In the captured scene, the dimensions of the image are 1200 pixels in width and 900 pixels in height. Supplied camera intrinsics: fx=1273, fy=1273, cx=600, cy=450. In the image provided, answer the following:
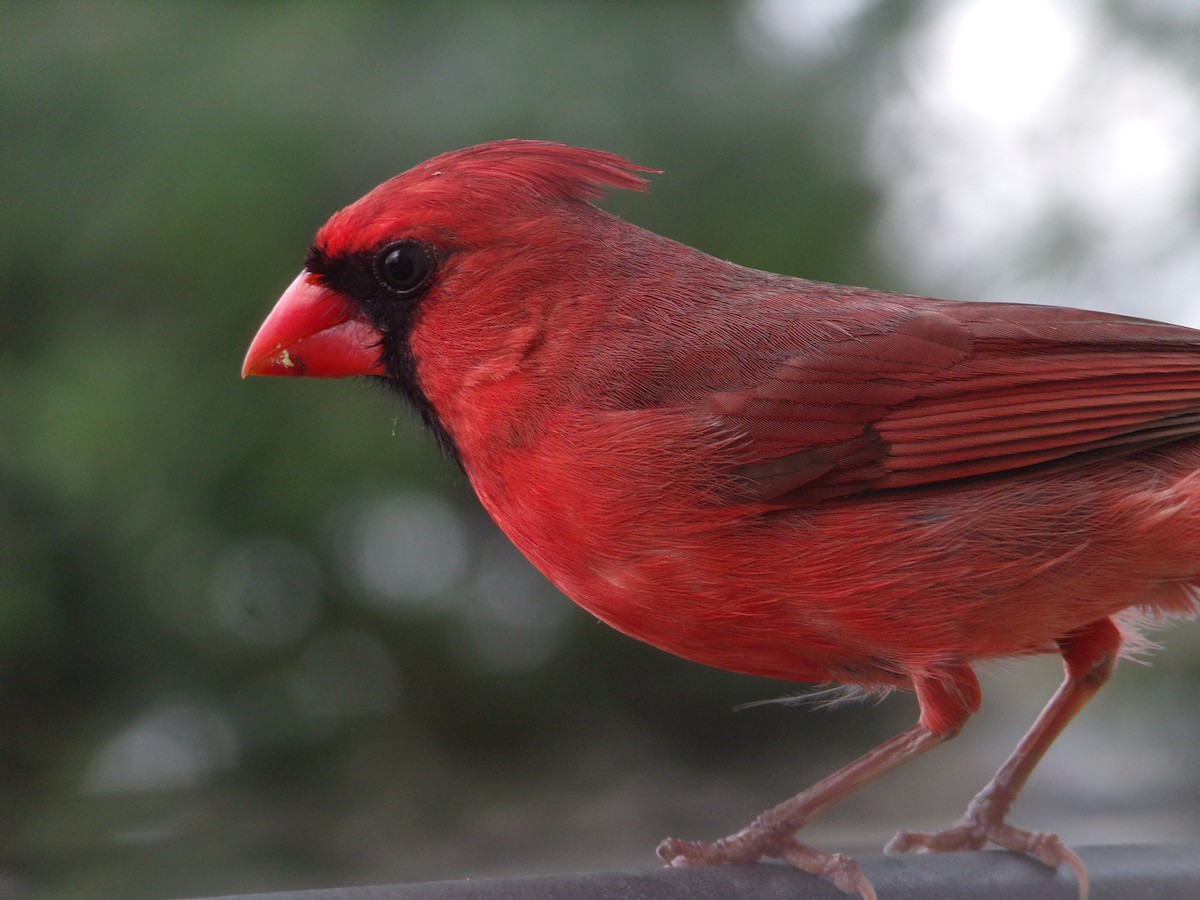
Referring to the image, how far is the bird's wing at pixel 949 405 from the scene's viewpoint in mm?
1712

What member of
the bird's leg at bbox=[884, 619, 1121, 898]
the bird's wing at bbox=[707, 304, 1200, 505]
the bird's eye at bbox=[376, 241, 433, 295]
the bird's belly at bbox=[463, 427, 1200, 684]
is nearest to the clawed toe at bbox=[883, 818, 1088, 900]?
the bird's leg at bbox=[884, 619, 1121, 898]

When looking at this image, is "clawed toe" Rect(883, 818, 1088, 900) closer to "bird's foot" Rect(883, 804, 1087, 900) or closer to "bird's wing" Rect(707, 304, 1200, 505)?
"bird's foot" Rect(883, 804, 1087, 900)

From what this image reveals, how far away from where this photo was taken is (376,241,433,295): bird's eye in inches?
69.6

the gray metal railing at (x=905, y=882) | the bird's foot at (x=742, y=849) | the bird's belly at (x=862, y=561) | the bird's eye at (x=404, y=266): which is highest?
the bird's eye at (x=404, y=266)

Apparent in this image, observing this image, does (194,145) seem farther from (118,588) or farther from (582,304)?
(582,304)

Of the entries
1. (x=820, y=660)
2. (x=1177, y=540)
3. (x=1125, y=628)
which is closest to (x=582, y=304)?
(x=820, y=660)

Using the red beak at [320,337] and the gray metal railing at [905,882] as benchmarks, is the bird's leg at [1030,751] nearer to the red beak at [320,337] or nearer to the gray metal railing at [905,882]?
the gray metal railing at [905,882]

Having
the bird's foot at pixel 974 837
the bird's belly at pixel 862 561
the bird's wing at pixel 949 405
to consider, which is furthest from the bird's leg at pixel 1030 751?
the bird's wing at pixel 949 405

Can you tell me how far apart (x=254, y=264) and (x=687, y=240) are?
102cm

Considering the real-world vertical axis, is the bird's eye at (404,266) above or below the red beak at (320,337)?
above

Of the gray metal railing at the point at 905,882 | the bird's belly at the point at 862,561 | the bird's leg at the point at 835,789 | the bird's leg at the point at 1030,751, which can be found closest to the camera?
the gray metal railing at the point at 905,882

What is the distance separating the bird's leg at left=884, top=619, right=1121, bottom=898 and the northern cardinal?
0.02 metres

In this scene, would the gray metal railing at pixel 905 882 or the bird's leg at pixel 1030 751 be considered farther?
the bird's leg at pixel 1030 751

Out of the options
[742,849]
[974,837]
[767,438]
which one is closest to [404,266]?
[767,438]
